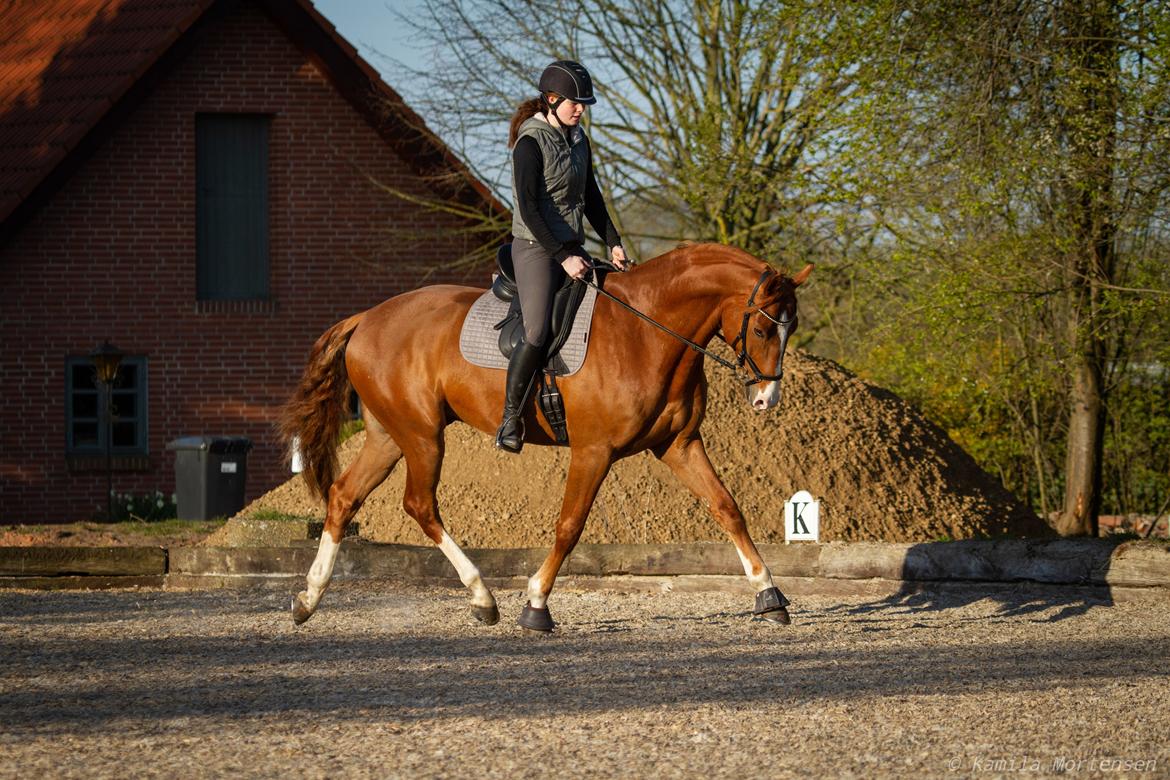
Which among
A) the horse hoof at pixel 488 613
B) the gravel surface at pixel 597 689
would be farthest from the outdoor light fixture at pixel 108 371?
the horse hoof at pixel 488 613

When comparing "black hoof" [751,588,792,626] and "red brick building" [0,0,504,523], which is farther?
"red brick building" [0,0,504,523]

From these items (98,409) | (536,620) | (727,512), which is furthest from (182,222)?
(727,512)

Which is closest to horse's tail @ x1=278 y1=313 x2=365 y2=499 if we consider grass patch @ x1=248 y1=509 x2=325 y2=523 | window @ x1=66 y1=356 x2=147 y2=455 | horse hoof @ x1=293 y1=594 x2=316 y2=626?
horse hoof @ x1=293 y1=594 x2=316 y2=626

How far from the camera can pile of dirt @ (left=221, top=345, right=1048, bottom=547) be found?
12711 millimetres

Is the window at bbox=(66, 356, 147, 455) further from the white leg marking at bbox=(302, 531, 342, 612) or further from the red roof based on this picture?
the white leg marking at bbox=(302, 531, 342, 612)

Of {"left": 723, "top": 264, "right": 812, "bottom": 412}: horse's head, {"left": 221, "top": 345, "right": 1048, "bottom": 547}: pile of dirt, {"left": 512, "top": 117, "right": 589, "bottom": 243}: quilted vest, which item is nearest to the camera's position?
{"left": 723, "top": 264, "right": 812, "bottom": 412}: horse's head

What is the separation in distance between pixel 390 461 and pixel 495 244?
13.8 m

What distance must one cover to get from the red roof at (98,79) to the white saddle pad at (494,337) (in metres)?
12.7

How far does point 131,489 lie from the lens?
20.5 metres

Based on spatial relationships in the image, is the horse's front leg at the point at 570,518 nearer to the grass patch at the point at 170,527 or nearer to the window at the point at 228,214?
the grass patch at the point at 170,527

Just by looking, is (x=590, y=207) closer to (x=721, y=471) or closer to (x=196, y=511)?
(x=721, y=471)

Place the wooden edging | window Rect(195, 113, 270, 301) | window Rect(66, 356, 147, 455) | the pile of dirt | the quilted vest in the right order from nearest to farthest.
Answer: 1. the quilted vest
2. the wooden edging
3. the pile of dirt
4. window Rect(66, 356, 147, 455)
5. window Rect(195, 113, 270, 301)

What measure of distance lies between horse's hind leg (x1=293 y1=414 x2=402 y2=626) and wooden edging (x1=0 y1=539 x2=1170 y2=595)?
5.34ft

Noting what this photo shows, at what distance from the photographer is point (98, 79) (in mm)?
20406
